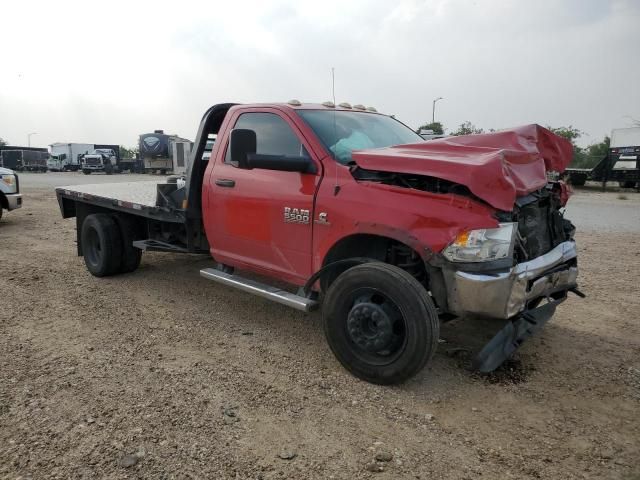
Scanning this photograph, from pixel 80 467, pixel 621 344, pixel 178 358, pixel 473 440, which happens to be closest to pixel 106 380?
pixel 178 358

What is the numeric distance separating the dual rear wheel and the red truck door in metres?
1.87

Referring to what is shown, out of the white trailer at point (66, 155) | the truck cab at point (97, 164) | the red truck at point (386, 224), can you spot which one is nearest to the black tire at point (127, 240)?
the red truck at point (386, 224)

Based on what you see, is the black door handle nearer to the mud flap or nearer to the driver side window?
the driver side window

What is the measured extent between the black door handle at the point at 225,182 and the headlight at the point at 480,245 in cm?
213

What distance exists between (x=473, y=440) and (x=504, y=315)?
78 cm

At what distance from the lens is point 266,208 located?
415 centimetres

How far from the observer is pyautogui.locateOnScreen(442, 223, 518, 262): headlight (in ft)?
10.1

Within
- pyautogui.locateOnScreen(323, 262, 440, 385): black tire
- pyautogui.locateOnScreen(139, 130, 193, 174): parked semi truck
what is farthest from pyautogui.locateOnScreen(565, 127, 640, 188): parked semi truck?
pyautogui.locateOnScreen(139, 130, 193, 174): parked semi truck

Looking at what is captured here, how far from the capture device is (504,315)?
311 cm

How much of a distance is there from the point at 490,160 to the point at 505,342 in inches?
50.5

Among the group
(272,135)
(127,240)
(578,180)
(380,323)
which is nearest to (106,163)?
(578,180)

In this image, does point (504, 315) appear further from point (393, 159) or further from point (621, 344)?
point (621, 344)

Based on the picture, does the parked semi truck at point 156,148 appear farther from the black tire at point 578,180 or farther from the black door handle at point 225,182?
the black door handle at point 225,182

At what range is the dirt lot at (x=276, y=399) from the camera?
2.59m
